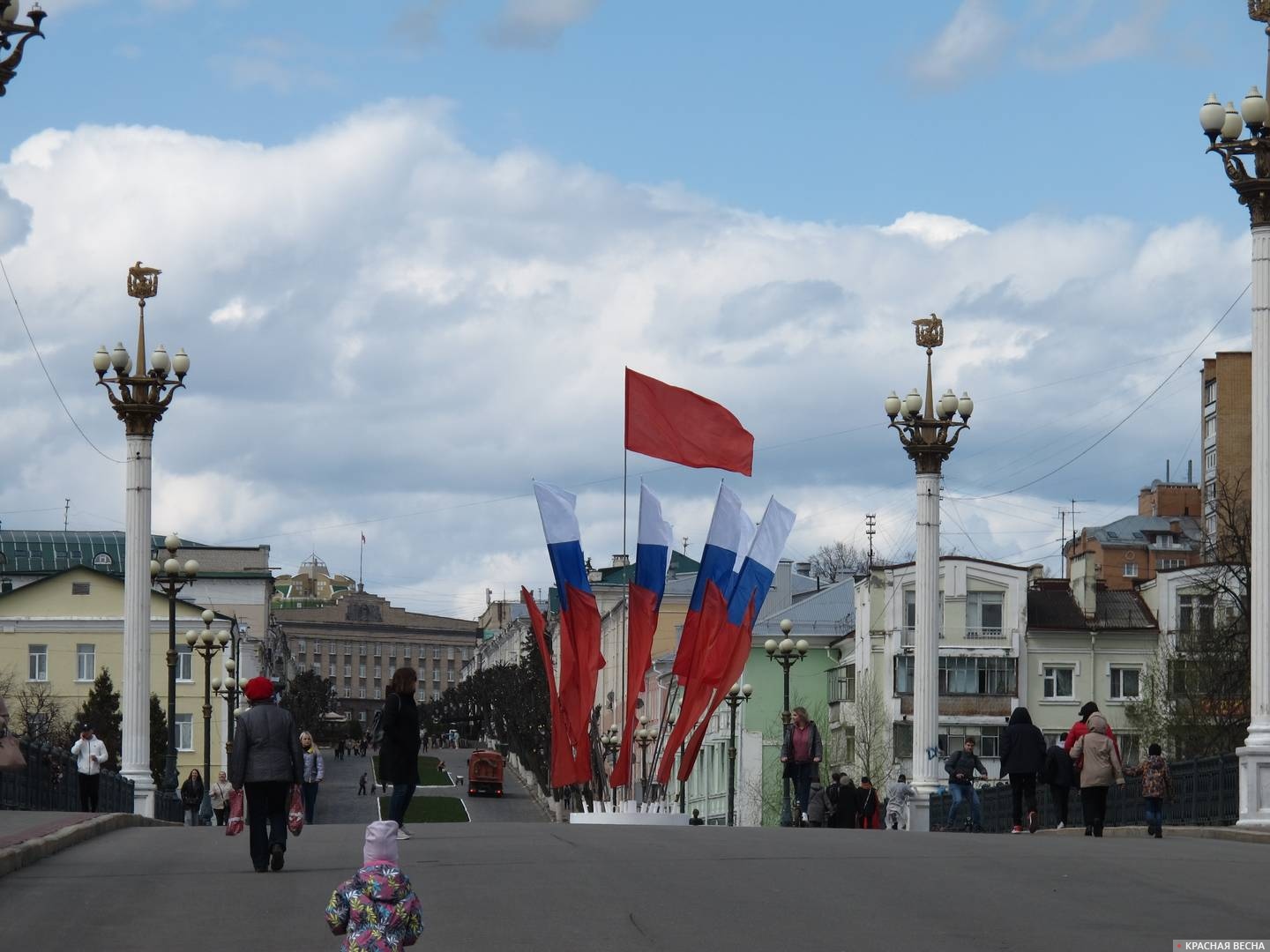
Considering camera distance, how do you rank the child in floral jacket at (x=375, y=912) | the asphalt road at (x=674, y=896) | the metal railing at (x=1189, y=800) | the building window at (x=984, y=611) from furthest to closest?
1. the building window at (x=984, y=611)
2. the metal railing at (x=1189, y=800)
3. the asphalt road at (x=674, y=896)
4. the child in floral jacket at (x=375, y=912)

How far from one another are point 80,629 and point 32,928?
83371 millimetres

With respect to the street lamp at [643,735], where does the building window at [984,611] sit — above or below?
above

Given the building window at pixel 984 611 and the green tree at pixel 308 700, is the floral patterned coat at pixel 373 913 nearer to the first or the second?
the building window at pixel 984 611

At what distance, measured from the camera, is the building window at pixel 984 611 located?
7938cm

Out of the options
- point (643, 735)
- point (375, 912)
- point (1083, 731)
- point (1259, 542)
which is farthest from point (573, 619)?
point (643, 735)

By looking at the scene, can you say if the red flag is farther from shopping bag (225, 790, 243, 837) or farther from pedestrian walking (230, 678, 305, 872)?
pedestrian walking (230, 678, 305, 872)

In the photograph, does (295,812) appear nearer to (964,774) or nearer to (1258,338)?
(1258,338)

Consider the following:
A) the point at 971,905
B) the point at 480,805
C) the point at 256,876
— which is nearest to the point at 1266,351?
the point at 971,905

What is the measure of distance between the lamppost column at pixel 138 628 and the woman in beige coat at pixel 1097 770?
16.2m

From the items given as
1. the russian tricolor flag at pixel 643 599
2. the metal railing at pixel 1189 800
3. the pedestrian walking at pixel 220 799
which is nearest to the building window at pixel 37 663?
the pedestrian walking at pixel 220 799

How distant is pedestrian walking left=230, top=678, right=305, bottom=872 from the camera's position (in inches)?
625

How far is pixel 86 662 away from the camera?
93000 mm

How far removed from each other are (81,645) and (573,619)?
64.2m

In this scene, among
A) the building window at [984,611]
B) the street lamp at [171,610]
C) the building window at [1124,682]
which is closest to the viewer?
the street lamp at [171,610]
